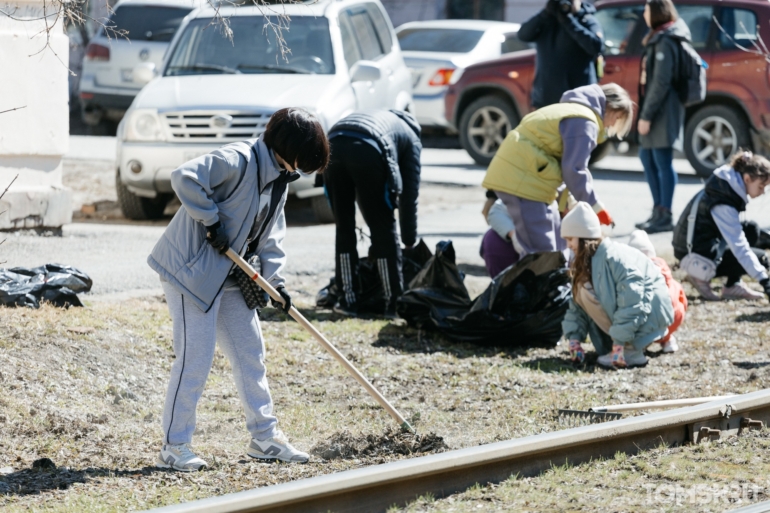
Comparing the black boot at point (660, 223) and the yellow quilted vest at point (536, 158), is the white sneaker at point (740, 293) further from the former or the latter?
the black boot at point (660, 223)

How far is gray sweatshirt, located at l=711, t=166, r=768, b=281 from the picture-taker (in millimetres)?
7285

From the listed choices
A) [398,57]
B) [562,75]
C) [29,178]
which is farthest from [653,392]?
[398,57]

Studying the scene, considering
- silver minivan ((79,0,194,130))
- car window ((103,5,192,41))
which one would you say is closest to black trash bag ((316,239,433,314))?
silver minivan ((79,0,194,130))

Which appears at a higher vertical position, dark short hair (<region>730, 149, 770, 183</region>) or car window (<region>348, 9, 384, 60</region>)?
car window (<region>348, 9, 384, 60</region>)

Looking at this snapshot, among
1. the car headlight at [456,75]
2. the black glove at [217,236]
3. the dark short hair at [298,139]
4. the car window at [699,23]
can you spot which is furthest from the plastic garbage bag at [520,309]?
the car headlight at [456,75]

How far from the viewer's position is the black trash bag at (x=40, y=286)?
632cm

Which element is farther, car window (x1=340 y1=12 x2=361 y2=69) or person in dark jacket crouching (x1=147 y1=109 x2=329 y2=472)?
car window (x1=340 y1=12 x2=361 y2=69)

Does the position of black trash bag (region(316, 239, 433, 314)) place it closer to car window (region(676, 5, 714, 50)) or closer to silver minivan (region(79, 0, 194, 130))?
car window (region(676, 5, 714, 50))

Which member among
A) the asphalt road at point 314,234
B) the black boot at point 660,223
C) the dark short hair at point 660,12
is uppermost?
the dark short hair at point 660,12

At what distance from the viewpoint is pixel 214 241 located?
4215 millimetres

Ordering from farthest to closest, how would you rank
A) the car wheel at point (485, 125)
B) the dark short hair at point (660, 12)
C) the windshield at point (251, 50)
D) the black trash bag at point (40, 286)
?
the car wheel at point (485, 125) < the windshield at point (251, 50) < the dark short hair at point (660, 12) < the black trash bag at point (40, 286)

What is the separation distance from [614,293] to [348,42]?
17.5ft

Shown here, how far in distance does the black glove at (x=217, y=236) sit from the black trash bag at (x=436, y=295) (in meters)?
2.69

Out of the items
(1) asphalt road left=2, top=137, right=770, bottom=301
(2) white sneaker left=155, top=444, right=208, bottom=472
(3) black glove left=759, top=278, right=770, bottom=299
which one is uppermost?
(3) black glove left=759, top=278, right=770, bottom=299
